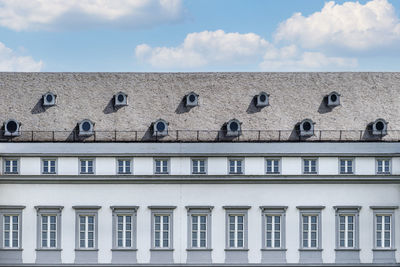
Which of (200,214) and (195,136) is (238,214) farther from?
(195,136)

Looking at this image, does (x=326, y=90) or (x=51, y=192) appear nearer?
(x=51, y=192)

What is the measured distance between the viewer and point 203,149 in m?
75.9

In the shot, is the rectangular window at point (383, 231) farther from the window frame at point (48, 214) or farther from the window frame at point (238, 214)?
the window frame at point (48, 214)

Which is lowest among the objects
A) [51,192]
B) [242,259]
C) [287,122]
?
[242,259]

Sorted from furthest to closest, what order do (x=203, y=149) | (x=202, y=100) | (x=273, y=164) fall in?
(x=202, y=100), (x=203, y=149), (x=273, y=164)

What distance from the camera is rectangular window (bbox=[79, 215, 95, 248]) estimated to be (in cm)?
7525

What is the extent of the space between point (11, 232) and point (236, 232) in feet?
60.4

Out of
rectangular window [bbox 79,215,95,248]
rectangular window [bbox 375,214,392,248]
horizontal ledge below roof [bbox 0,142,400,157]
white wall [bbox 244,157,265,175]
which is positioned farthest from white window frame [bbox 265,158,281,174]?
rectangular window [bbox 79,215,95,248]

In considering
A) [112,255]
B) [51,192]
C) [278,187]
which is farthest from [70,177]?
[278,187]

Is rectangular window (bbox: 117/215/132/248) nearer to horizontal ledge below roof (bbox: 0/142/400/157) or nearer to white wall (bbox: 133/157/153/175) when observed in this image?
white wall (bbox: 133/157/153/175)

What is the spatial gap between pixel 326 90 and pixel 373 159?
29.2ft

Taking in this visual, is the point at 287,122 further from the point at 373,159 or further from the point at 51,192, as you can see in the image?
the point at 51,192

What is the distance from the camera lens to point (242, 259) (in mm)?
75062

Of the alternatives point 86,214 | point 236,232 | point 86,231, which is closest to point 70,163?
point 86,214
